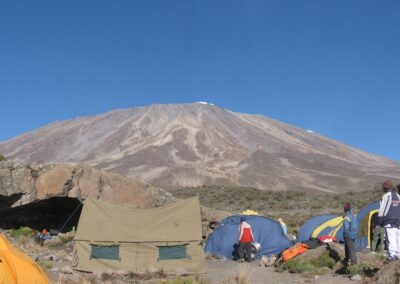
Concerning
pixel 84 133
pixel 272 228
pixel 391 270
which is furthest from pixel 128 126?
pixel 391 270

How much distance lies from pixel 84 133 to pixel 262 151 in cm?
4754

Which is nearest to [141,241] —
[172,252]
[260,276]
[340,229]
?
[172,252]

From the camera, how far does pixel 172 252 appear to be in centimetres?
1273

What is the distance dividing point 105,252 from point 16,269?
620 cm

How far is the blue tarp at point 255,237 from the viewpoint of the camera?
16.2 m

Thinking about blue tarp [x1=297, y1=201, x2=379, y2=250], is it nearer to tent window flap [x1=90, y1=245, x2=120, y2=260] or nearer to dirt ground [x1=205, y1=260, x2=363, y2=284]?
dirt ground [x1=205, y1=260, x2=363, y2=284]

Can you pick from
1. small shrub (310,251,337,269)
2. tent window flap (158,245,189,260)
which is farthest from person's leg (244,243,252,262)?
tent window flap (158,245,189,260)

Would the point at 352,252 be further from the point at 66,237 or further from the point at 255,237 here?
the point at 66,237

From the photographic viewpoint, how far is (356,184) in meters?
97.8

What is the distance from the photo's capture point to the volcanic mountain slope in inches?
3841

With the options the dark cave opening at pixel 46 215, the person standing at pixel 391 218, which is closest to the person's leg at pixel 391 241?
the person standing at pixel 391 218

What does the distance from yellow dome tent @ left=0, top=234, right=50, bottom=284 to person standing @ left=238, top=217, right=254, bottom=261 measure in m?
8.71

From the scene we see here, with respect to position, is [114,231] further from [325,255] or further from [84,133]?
[84,133]

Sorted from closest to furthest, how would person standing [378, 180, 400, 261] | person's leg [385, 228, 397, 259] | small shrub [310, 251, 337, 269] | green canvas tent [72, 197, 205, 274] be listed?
person's leg [385, 228, 397, 259], person standing [378, 180, 400, 261], small shrub [310, 251, 337, 269], green canvas tent [72, 197, 205, 274]
